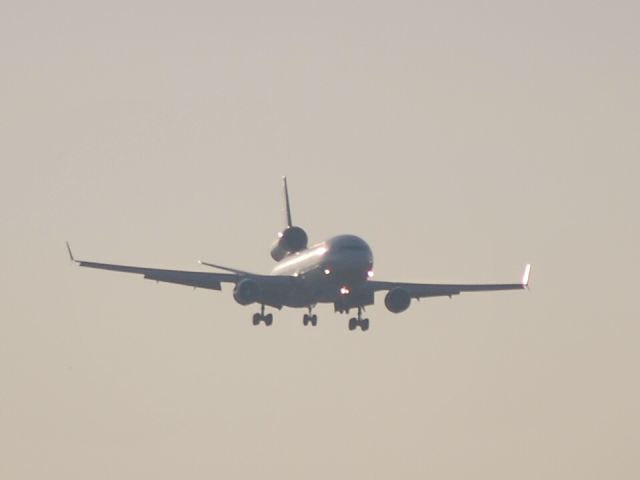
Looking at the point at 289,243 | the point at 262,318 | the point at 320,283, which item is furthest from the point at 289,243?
the point at 320,283

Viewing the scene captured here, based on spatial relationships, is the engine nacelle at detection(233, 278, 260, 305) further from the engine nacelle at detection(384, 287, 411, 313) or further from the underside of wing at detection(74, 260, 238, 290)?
the engine nacelle at detection(384, 287, 411, 313)

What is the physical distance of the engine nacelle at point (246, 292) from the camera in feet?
374

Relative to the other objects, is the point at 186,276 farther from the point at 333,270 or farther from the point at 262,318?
the point at 333,270

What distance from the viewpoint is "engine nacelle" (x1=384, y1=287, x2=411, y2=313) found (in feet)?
381

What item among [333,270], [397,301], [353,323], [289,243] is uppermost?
[333,270]

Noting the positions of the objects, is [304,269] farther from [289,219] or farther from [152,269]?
[289,219]

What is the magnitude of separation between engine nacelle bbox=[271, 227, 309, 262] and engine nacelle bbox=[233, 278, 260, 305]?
1134 cm

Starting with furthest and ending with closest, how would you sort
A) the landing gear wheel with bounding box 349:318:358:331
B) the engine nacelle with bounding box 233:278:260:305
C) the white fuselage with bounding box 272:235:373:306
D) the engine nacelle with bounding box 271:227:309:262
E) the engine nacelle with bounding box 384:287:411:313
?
the engine nacelle with bounding box 271:227:309:262 → the engine nacelle with bounding box 384:287:411:313 → the landing gear wheel with bounding box 349:318:358:331 → the engine nacelle with bounding box 233:278:260:305 → the white fuselage with bounding box 272:235:373:306

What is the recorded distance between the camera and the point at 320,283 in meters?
112

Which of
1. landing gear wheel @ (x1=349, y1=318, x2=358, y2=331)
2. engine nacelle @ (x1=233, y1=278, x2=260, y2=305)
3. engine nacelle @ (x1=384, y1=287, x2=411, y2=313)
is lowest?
landing gear wheel @ (x1=349, y1=318, x2=358, y2=331)

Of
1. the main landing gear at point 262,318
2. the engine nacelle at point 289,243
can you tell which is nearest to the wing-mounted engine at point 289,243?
the engine nacelle at point 289,243

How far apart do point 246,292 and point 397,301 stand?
32.7 ft

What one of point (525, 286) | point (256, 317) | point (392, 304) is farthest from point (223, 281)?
point (525, 286)

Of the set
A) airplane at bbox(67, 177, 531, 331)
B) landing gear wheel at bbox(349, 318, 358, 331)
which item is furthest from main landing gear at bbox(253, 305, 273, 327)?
landing gear wheel at bbox(349, 318, 358, 331)
